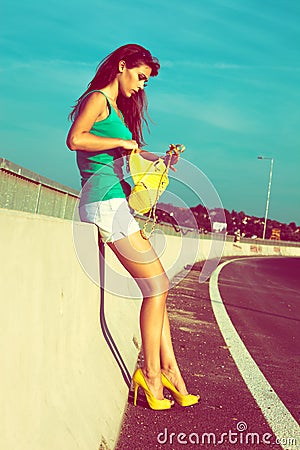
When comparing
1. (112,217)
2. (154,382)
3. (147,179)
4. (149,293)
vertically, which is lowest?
(154,382)

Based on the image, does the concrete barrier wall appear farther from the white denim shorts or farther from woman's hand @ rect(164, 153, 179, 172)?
woman's hand @ rect(164, 153, 179, 172)

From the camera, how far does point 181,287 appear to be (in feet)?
54.4

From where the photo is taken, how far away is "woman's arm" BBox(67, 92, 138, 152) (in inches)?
191

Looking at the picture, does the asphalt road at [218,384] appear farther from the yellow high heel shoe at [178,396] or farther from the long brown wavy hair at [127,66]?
the long brown wavy hair at [127,66]

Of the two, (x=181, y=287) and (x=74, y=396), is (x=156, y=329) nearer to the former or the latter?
(x=74, y=396)

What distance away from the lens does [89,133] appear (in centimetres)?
490

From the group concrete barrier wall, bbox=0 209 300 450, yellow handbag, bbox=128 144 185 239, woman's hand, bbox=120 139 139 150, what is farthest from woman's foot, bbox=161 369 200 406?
woman's hand, bbox=120 139 139 150

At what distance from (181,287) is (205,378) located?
9.86 metres

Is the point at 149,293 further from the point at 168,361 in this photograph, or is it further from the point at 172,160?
the point at 172,160

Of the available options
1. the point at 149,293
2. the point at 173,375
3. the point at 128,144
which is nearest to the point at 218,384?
the point at 173,375

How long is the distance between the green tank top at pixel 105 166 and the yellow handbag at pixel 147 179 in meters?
0.09

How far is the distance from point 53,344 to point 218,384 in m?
3.19

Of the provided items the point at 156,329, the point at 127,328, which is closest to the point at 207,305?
the point at 127,328

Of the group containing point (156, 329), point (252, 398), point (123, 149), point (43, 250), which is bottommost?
point (252, 398)
